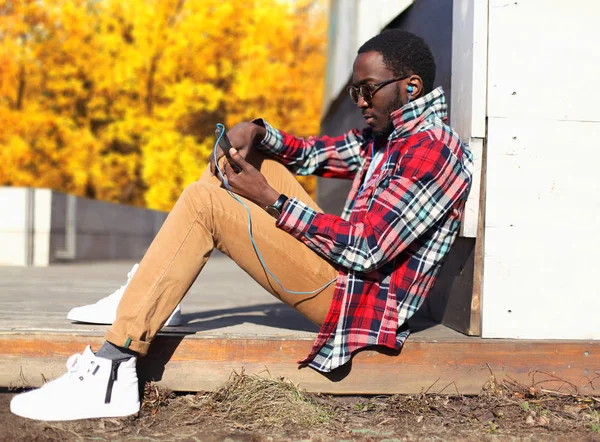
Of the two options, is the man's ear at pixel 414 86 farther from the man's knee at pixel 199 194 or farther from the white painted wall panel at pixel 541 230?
the man's knee at pixel 199 194

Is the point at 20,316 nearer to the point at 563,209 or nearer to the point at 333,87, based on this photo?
the point at 563,209

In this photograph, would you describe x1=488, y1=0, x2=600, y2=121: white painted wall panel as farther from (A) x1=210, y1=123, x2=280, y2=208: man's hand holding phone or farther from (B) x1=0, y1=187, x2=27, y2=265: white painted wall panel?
(B) x1=0, y1=187, x2=27, y2=265: white painted wall panel

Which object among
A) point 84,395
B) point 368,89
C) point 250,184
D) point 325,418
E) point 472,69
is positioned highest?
point 472,69

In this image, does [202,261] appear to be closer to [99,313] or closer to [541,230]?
[99,313]

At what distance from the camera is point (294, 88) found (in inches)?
564

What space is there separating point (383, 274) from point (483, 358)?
0.55 meters

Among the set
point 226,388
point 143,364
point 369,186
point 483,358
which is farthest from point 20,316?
point 483,358

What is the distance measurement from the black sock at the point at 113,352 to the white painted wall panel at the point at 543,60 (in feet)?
5.64

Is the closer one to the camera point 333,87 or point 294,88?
point 333,87

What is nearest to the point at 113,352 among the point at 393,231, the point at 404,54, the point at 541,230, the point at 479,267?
the point at 393,231

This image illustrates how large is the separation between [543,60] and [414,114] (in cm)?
61

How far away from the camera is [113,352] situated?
2402mm

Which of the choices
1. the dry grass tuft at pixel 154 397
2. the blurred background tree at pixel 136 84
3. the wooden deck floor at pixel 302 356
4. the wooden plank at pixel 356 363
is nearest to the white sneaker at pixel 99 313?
the wooden deck floor at pixel 302 356

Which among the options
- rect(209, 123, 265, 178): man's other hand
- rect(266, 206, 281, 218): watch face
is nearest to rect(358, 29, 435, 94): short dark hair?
rect(209, 123, 265, 178): man's other hand
